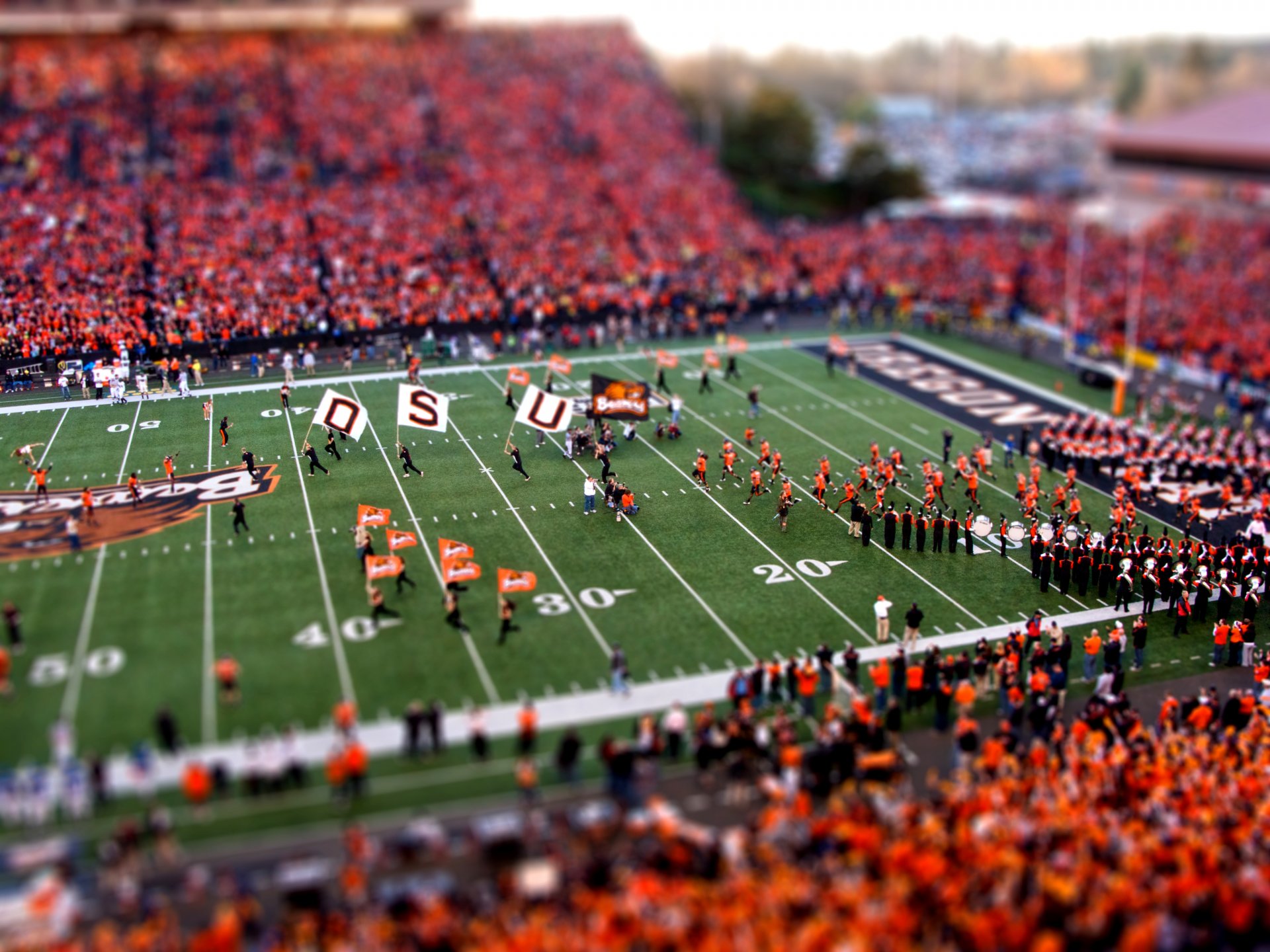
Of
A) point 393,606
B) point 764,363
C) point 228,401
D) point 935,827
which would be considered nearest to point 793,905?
point 935,827

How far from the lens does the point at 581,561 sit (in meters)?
24.1

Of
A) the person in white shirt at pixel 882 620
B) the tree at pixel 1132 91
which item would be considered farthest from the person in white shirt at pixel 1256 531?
the tree at pixel 1132 91

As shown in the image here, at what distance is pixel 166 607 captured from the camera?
69.5ft

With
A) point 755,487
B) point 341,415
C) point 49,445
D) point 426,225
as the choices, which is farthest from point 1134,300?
point 49,445

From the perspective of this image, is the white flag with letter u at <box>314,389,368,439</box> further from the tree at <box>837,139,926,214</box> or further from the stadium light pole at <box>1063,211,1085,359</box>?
the tree at <box>837,139,926,214</box>

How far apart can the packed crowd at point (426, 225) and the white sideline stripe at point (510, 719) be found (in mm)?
23820

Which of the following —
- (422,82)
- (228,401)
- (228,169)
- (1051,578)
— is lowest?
(1051,578)

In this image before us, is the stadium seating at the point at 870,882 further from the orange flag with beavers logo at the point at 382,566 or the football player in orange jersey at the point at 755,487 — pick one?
the football player in orange jersey at the point at 755,487

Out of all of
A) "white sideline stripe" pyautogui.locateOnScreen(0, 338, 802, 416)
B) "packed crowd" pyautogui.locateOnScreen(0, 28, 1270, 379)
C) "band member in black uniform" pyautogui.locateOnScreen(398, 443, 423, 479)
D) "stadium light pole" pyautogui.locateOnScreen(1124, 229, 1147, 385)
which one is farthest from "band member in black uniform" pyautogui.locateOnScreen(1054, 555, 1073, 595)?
"packed crowd" pyautogui.locateOnScreen(0, 28, 1270, 379)

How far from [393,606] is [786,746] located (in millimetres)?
8770

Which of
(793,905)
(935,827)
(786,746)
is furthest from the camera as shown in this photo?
(786,746)

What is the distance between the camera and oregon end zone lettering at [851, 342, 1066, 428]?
119 ft

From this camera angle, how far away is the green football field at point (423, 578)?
1892cm

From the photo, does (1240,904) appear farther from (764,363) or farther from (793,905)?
(764,363)
